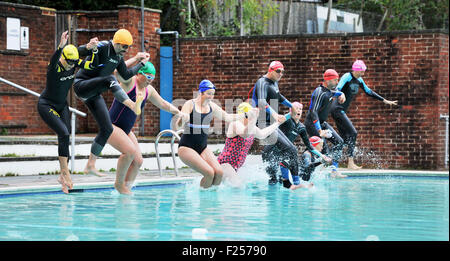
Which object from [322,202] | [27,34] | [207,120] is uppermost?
[27,34]

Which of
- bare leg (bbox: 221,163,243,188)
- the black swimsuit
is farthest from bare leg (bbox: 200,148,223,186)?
bare leg (bbox: 221,163,243,188)

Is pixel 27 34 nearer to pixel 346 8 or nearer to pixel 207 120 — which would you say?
pixel 207 120

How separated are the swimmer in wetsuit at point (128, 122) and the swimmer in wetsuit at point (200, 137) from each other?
0.42 m

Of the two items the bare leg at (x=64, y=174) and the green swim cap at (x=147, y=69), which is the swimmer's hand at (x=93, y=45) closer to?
the green swim cap at (x=147, y=69)

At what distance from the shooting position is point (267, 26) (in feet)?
79.8

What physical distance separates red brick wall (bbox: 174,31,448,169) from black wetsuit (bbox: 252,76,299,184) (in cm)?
535

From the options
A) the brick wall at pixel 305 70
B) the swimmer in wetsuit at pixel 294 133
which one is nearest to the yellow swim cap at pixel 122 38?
the swimmer in wetsuit at pixel 294 133

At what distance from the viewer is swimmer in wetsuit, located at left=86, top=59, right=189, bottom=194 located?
9.53 meters

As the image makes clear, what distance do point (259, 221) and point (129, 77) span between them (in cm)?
305

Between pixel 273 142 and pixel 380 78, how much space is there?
6.08m

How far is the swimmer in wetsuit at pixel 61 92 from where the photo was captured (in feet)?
30.3

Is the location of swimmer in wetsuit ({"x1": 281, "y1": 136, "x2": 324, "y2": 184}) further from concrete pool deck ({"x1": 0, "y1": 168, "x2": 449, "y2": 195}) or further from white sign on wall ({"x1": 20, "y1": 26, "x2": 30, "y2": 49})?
white sign on wall ({"x1": 20, "y1": 26, "x2": 30, "y2": 49})

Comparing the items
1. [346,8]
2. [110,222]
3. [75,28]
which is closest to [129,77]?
[110,222]
